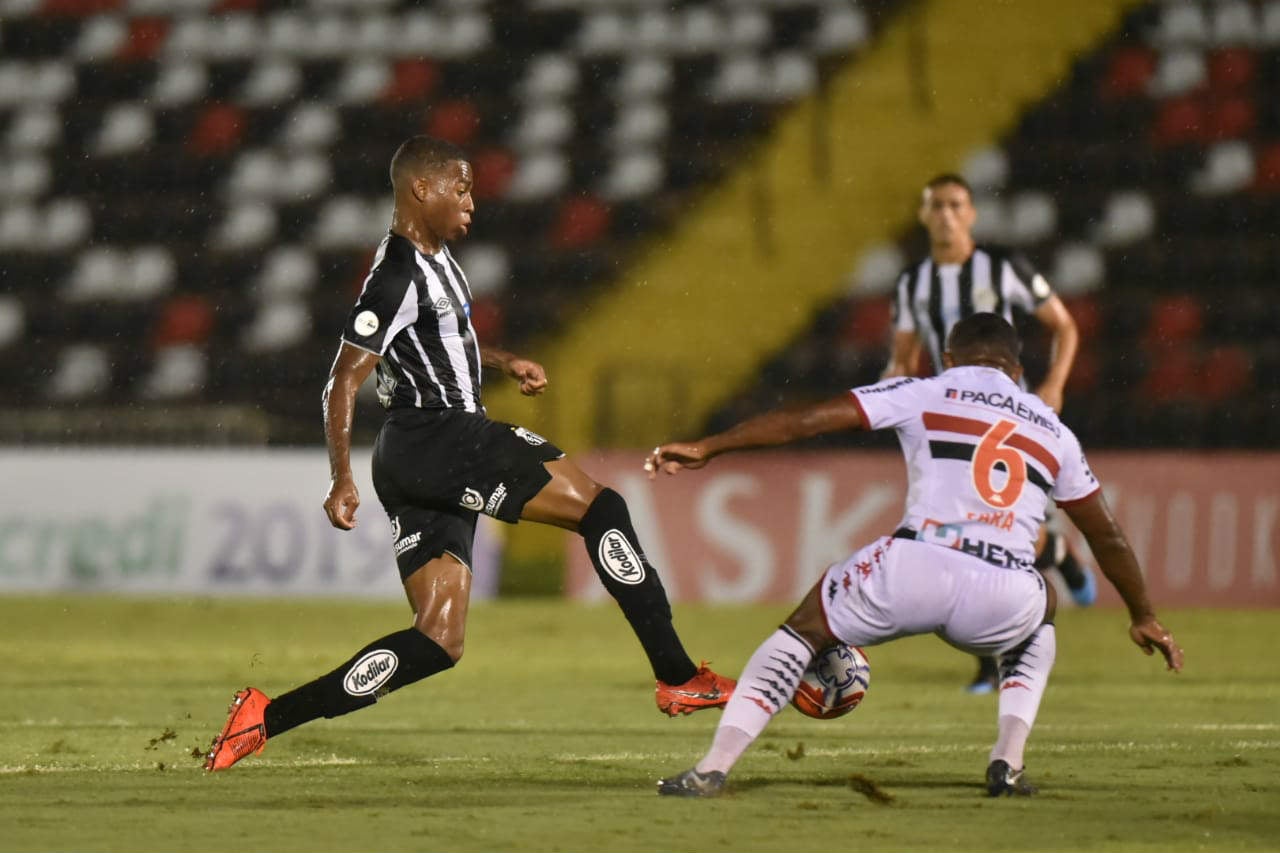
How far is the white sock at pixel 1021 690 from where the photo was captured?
5145 mm

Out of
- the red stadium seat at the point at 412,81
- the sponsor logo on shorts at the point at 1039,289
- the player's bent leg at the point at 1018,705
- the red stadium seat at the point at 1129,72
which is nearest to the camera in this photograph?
→ the player's bent leg at the point at 1018,705

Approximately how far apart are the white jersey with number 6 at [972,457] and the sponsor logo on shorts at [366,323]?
145cm

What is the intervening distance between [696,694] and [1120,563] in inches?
50.1

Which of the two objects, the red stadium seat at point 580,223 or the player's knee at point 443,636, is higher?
the player's knee at point 443,636

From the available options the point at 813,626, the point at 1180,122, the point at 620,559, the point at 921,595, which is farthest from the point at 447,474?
the point at 1180,122

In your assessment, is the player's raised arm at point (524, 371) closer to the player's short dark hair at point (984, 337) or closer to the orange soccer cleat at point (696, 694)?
the orange soccer cleat at point (696, 694)

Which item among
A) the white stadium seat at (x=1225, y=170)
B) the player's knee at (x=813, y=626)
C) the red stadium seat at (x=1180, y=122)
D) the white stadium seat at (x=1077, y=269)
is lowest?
the white stadium seat at (x=1077, y=269)

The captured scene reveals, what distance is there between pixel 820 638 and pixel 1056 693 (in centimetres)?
360

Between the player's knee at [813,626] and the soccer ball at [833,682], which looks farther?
the soccer ball at [833,682]

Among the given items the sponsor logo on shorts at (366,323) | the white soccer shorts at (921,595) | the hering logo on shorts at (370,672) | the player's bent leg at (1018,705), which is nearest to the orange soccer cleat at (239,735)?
the hering logo on shorts at (370,672)

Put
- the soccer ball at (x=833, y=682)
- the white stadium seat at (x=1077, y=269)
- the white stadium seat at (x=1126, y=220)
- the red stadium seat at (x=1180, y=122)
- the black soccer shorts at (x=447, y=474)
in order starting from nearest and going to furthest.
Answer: the soccer ball at (x=833, y=682) → the black soccer shorts at (x=447, y=474) → the white stadium seat at (x=1077, y=269) → the white stadium seat at (x=1126, y=220) → the red stadium seat at (x=1180, y=122)

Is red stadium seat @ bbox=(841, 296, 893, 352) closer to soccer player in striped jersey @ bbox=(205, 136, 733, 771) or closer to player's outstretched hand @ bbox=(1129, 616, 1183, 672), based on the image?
soccer player in striped jersey @ bbox=(205, 136, 733, 771)

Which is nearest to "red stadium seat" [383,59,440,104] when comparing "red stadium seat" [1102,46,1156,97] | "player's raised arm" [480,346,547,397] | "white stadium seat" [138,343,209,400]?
"white stadium seat" [138,343,209,400]

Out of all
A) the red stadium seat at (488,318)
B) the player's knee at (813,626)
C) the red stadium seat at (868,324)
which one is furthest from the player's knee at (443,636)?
the red stadium seat at (488,318)
